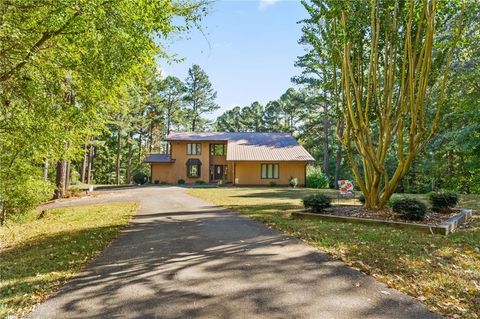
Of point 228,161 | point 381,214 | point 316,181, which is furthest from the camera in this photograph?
point 228,161

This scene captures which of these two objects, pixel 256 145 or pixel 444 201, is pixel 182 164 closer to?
pixel 256 145

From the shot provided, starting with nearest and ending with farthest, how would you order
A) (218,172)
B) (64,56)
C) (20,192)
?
(64,56) → (20,192) → (218,172)

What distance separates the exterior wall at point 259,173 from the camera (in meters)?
30.0

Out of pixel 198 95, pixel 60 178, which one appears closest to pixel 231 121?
pixel 198 95

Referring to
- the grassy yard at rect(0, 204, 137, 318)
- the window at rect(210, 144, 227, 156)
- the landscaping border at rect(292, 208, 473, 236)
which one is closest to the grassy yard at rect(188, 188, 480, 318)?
the landscaping border at rect(292, 208, 473, 236)

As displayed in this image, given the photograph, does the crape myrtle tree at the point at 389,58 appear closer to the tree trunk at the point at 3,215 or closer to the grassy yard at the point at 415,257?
the grassy yard at the point at 415,257

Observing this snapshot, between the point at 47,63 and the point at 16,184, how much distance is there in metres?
4.45

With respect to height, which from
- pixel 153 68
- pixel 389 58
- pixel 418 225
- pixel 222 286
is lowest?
pixel 222 286

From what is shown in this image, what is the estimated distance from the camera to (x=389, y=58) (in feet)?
33.0

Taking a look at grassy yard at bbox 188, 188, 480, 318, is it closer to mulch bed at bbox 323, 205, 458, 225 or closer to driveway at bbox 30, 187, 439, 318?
driveway at bbox 30, 187, 439, 318

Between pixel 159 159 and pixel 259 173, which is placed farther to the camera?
pixel 159 159

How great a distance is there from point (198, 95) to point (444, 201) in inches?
1735

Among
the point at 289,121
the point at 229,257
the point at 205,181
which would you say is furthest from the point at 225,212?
the point at 289,121

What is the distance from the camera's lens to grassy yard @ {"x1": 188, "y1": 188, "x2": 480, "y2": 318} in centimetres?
398
